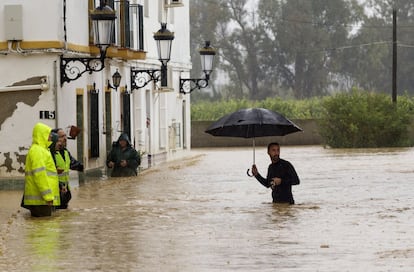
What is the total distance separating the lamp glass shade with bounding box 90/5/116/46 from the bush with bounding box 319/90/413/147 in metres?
26.6

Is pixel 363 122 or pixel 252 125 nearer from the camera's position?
pixel 252 125

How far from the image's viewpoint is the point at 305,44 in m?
101

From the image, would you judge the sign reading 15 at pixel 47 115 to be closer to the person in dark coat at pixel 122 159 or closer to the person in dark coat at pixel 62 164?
the person in dark coat at pixel 122 159

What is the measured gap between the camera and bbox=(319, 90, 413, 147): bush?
55375mm

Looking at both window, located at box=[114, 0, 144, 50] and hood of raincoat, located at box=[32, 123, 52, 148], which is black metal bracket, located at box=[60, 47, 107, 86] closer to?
window, located at box=[114, 0, 144, 50]

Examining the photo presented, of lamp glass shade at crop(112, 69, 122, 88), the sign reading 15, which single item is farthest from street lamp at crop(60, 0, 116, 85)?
lamp glass shade at crop(112, 69, 122, 88)

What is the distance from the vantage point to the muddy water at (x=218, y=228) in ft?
50.4

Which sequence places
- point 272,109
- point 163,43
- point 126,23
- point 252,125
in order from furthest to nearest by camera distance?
point 272,109 → point 163,43 → point 126,23 → point 252,125

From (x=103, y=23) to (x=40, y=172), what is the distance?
8.58m

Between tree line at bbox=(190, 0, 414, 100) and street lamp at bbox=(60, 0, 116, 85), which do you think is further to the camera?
tree line at bbox=(190, 0, 414, 100)

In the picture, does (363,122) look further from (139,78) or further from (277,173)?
(277,173)

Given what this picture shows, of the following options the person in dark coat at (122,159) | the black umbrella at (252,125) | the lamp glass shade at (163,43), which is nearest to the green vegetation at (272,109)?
the lamp glass shade at (163,43)

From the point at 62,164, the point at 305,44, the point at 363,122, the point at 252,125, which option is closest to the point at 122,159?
the point at 252,125

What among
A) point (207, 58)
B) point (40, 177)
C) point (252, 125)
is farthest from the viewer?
point (207, 58)
